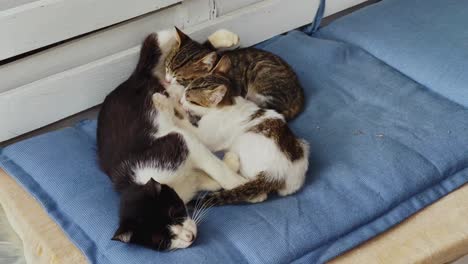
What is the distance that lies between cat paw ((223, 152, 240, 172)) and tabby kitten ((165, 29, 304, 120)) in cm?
27

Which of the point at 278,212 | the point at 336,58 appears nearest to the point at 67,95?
the point at 278,212

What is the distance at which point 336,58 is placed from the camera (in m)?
2.12

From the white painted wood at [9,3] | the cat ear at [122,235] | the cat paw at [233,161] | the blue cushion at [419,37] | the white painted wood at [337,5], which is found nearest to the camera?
the cat ear at [122,235]

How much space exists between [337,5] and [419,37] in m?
0.46

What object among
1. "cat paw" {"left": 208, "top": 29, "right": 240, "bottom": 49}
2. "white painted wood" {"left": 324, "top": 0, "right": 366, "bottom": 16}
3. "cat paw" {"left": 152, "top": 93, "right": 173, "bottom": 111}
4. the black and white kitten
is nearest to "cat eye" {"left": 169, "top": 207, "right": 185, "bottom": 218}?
the black and white kitten

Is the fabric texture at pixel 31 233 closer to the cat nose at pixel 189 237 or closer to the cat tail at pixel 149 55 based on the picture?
the cat nose at pixel 189 237

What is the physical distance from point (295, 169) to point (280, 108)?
0.31m

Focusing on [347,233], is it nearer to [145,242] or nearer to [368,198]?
[368,198]

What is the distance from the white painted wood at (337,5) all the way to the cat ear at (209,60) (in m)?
0.82

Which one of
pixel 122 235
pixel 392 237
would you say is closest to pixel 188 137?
pixel 122 235

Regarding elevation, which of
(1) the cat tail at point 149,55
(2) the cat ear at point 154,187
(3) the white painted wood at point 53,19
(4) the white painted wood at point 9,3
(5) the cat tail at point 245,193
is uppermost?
(4) the white painted wood at point 9,3

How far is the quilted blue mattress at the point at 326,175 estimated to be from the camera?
145 cm

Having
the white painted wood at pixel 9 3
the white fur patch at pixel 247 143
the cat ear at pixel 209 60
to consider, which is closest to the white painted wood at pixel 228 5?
the cat ear at pixel 209 60

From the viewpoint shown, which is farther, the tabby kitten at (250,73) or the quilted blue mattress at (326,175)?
the tabby kitten at (250,73)
